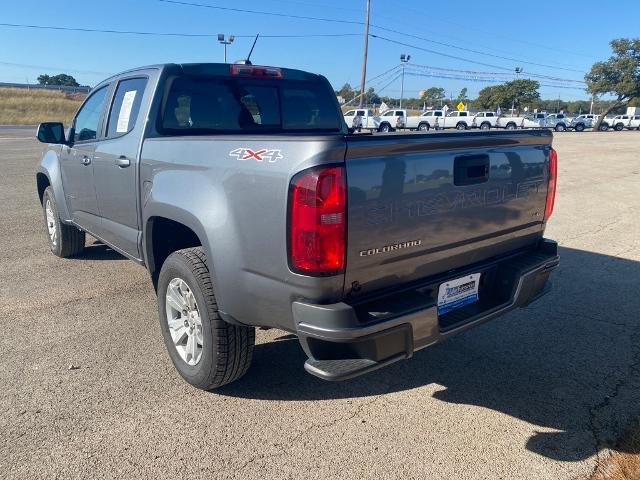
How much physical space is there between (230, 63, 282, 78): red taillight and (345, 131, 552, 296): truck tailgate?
6.37ft

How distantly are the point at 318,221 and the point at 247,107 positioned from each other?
7.01 ft

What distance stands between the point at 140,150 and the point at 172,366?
4.83 ft

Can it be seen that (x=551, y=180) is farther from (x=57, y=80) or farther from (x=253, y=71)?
(x=57, y=80)

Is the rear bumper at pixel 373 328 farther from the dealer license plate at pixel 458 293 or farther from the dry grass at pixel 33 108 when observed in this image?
the dry grass at pixel 33 108

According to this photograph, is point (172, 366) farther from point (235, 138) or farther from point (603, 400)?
point (603, 400)

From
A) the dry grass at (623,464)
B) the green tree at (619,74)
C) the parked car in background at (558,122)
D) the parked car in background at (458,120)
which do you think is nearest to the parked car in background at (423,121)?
the parked car in background at (458,120)

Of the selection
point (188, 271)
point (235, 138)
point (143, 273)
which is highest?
point (235, 138)

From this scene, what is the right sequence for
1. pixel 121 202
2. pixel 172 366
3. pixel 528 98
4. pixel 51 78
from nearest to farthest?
pixel 172 366 → pixel 121 202 → pixel 528 98 → pixel 51 78

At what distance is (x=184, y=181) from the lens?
3004 mm

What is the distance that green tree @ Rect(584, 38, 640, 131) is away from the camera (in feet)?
167

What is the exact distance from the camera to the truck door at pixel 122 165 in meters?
3.66

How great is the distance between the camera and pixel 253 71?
4125mm

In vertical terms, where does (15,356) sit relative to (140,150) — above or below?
below

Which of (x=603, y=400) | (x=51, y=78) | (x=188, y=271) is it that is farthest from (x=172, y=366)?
(x=51, y=78)
